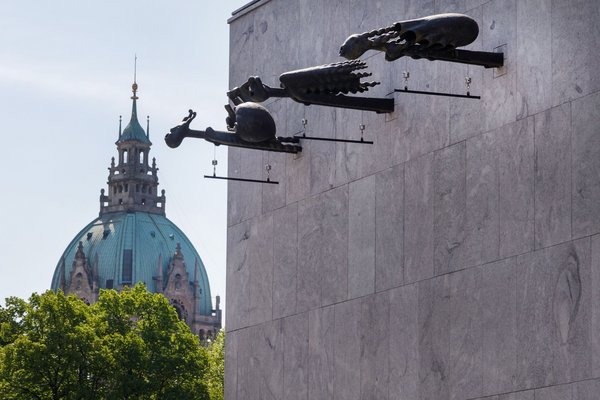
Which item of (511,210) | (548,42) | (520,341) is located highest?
(548,42)

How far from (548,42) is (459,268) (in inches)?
156

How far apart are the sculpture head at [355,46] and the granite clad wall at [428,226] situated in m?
2.00

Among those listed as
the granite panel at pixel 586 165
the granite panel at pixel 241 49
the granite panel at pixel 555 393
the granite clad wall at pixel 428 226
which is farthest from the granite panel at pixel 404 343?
the granite panel at pixel 241 49

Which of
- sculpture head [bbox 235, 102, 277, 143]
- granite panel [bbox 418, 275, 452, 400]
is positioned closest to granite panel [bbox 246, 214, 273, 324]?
sculpture head [bbox 235, 102, 277, 143]

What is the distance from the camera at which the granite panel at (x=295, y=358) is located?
1355 inches

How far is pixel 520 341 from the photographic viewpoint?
28.3 m

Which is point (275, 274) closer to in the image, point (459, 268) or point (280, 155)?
point (280, 155)

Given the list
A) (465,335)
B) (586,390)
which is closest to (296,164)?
(465,335)

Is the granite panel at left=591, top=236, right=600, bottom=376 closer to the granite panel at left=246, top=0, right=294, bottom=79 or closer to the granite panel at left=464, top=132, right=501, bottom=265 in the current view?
the granite panel at left=464, top=132, right=501, bottom=265

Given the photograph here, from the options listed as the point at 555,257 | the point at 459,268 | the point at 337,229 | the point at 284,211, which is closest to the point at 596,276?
the point at 555,257

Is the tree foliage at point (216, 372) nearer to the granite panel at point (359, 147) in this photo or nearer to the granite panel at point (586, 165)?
the granite panel at point (359, 147)

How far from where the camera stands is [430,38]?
92.6 ft

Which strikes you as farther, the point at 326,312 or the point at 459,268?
the point at 326,312

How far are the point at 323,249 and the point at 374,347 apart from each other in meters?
2.81
